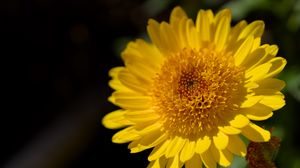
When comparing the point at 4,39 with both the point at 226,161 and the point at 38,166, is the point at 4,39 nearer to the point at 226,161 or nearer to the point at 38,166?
the point at 38,166

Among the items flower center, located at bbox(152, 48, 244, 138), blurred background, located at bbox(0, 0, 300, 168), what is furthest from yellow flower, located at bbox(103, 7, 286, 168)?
blurred background, located at bbox(0, 0, 300, 168)

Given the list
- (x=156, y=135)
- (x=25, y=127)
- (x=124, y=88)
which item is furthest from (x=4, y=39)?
(x=156, y=135)

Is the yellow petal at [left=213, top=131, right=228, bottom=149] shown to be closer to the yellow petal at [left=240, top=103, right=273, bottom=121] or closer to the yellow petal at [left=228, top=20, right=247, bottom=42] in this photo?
the yellow petal at [left=240, top=103, right=273, bottom=121]

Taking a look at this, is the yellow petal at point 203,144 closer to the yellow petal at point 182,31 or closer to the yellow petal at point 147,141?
the yellow petal at point 147,141

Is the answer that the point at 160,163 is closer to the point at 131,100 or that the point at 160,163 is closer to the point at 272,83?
the point at 131,100

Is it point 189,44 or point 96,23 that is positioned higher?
point 96,23

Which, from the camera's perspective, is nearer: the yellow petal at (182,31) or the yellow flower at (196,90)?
the yellow flower at (196,90)

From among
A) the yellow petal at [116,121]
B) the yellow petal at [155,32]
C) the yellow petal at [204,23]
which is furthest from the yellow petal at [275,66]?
the yellow petal at [116,121]
